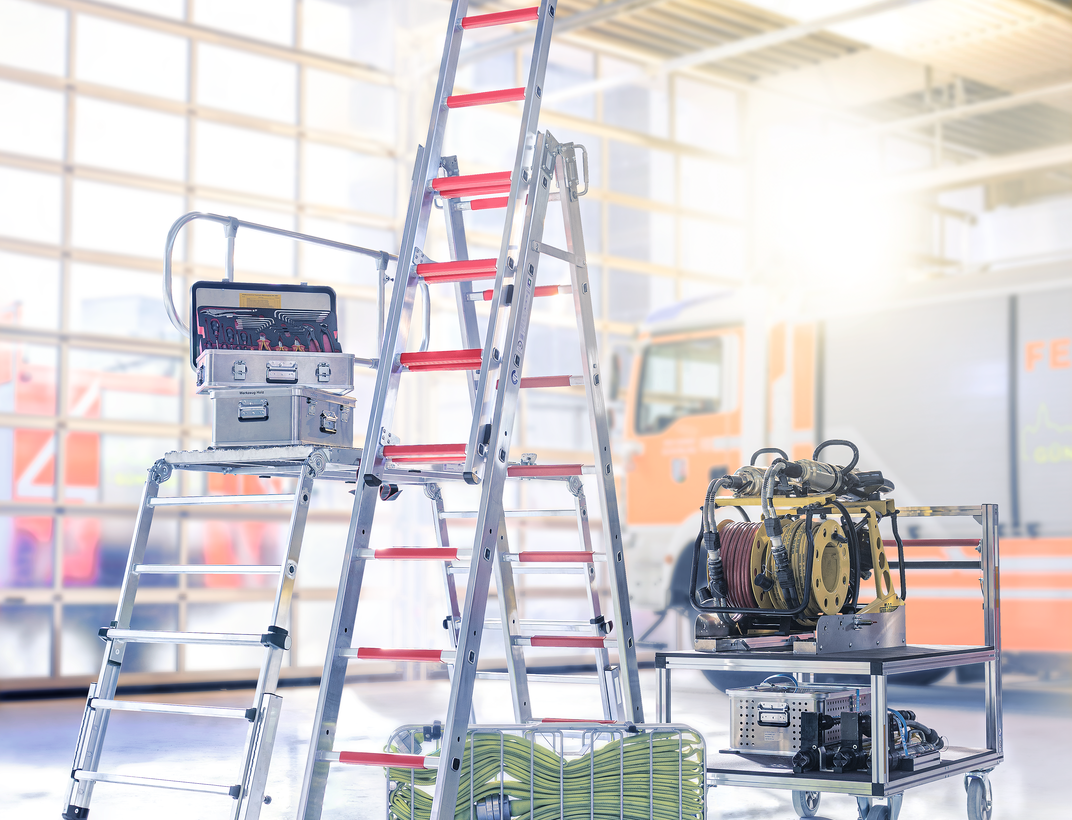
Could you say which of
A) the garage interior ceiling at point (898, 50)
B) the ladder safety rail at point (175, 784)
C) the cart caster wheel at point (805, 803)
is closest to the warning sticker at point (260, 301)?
the ladder safety rail at point (175, 784)

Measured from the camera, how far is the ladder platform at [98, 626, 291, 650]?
344cm

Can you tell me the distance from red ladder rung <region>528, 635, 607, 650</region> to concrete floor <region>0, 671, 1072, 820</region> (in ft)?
3.63

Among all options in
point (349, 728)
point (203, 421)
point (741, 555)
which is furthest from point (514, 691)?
point (203, 421)

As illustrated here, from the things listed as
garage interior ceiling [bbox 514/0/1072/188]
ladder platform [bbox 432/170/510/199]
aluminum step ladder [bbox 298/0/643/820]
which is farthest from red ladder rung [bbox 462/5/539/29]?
garage interior ceiling [bbox 514/0/1072/188]

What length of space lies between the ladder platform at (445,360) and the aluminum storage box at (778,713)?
130cm

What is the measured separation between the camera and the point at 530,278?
11.6 ft

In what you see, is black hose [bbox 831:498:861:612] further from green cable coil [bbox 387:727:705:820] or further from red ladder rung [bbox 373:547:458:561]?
red ladder rung [bbox 373:547:458:561]

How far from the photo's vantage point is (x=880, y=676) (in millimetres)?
3441

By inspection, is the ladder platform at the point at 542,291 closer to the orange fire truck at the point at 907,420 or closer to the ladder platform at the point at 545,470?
the ladder platform at the point at 545,470

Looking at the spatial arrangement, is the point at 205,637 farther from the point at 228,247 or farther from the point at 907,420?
the point at 907,420

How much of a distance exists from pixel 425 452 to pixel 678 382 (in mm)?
5989

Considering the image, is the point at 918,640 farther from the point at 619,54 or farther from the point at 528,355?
the point at 619,54

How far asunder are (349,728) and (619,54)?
678 centimetres

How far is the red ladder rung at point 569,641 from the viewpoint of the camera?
12.0ft
